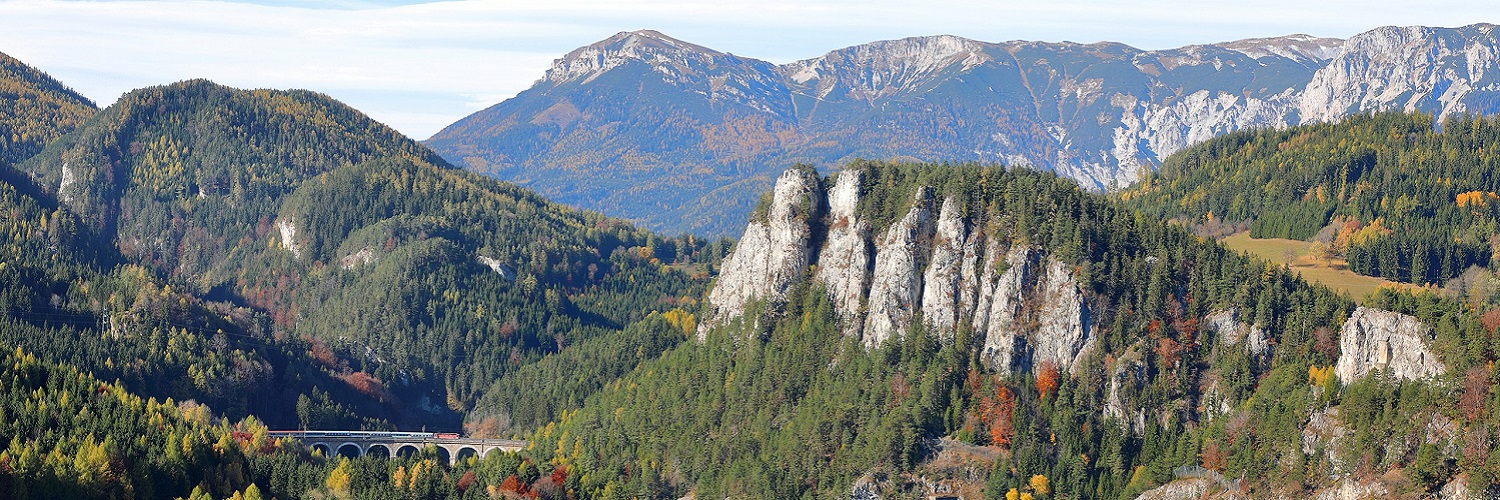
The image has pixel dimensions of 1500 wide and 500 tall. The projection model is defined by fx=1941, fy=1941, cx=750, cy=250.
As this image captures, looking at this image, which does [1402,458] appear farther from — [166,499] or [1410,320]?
[166,499]

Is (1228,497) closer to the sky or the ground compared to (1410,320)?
closer to the ground

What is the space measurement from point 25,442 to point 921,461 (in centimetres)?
8933

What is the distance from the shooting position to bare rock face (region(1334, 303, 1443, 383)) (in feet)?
591

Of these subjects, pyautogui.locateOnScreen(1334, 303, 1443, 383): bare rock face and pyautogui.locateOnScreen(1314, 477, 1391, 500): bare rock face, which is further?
pyautogui.locateOnScreen(1334, 303, 1443, 383): bare rock face

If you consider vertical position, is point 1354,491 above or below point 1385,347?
below

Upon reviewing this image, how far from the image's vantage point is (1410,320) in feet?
606

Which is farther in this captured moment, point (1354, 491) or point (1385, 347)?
point (1385, 347)

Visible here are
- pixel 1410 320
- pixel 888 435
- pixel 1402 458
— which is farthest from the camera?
pixel 888 435

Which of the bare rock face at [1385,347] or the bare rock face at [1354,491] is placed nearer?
the bare rock face at [1354,491]

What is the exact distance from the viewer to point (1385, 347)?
607ft

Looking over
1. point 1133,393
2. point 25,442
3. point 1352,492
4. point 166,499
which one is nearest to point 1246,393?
point 1133,393

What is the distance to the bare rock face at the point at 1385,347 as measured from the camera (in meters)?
180

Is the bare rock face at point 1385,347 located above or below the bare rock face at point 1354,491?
above

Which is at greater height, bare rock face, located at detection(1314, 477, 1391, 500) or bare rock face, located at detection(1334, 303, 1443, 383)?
bare rock face, located at detection(1334, 303, 1443, 383)
